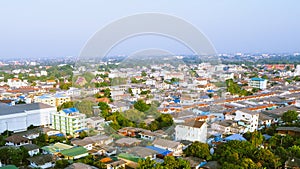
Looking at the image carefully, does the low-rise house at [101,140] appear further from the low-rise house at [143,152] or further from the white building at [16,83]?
the white building at [16,83]

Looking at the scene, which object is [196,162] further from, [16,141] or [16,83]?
[16,83]

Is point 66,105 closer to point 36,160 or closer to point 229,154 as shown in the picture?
point 36,160

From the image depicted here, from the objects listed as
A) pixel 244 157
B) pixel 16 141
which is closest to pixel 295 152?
pixel 244 157

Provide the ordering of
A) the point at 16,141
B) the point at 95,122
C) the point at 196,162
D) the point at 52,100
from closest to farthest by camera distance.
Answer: the point at 196,162, the point at 16,141, the point at 95,122, the point at 52,100

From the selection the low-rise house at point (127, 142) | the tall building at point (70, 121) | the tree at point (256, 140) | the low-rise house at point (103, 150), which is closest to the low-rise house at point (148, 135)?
the low-rise house at point (127, 142)

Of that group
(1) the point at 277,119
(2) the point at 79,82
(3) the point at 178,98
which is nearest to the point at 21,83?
(2) the point at 79,82

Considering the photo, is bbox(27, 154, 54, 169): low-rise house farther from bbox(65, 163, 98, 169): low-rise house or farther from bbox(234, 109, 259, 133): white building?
bbox(234, 109, 259, 133): white building
